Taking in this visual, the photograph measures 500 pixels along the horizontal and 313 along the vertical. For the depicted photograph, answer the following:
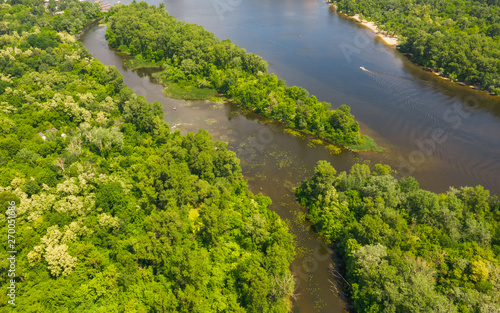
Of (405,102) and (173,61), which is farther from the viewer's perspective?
(173,61)

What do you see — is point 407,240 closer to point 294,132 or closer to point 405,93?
point 294,132

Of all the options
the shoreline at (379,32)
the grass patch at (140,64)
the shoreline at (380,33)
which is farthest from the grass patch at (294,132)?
the shoreline at (380,33)

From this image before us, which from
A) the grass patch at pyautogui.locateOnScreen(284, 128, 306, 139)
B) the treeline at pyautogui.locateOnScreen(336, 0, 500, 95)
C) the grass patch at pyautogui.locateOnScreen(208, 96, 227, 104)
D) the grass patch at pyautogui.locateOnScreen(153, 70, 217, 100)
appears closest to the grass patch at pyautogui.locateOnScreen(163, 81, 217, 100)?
the grass patch at pyautogui.locateOnScreen(153, 70, 217, 100)

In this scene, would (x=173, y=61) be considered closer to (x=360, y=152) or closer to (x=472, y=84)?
(x=360, y=152)

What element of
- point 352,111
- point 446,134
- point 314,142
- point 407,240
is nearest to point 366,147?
point 314,142

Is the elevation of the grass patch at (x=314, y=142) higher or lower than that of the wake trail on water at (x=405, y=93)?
lower

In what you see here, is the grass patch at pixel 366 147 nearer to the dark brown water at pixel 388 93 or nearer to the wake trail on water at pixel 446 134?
the dark brown water at pixel 388 93

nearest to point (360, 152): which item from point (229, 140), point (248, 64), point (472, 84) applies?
point (229, 140)
